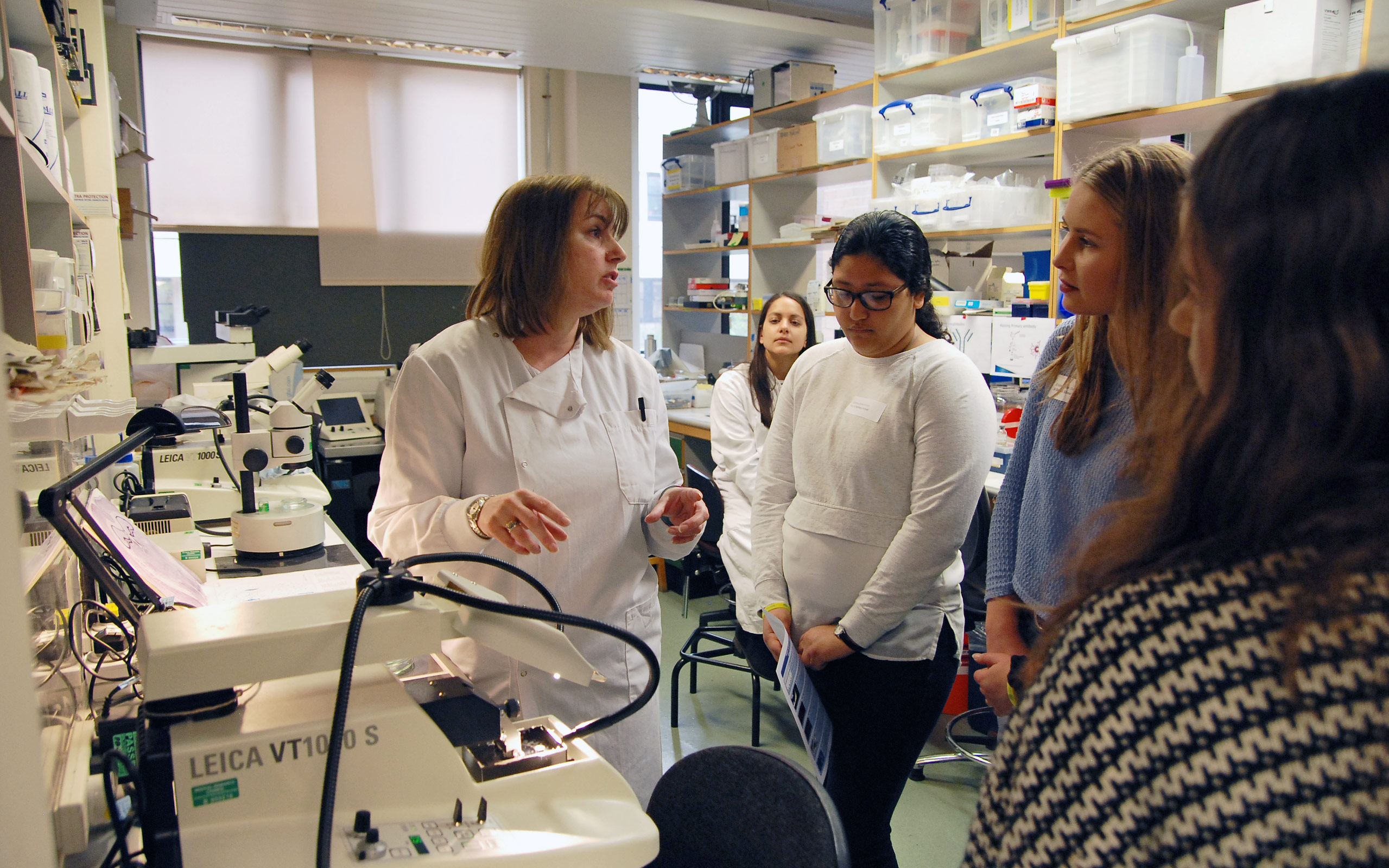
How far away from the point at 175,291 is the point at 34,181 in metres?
3.88

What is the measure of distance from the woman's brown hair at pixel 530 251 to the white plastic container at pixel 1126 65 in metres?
1.95

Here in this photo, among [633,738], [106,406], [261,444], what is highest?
[106,406]

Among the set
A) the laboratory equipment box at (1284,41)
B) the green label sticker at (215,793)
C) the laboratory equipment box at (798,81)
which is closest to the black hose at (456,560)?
the green label sticker at (215,793)

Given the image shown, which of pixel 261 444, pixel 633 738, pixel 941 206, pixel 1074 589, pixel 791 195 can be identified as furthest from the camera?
pixel 791 195

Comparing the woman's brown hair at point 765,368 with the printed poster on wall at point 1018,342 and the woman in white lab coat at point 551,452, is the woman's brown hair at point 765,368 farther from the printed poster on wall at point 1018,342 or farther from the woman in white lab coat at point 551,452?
the woman in white lab coat at point 551,452

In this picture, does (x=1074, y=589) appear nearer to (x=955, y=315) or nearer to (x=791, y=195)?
(x=955, y=315)

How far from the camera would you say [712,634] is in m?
3.47

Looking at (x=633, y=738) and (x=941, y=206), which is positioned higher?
(x=941, y=206)

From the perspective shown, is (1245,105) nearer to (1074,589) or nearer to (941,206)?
(1074,589)

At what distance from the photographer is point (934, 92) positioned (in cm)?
384

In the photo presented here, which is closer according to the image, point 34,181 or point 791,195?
point 34,181

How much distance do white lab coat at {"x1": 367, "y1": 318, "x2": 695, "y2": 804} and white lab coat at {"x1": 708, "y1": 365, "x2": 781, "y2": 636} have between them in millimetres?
1478

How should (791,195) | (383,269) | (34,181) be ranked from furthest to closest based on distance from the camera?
(383,269), (791,195), (34,181)

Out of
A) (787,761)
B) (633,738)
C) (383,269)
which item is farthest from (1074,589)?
(383,269)
